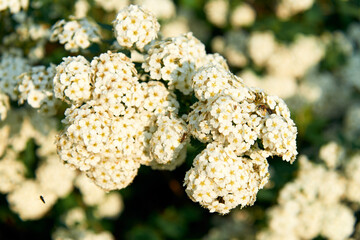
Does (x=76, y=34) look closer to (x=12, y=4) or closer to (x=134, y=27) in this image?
(x=134, y=27)

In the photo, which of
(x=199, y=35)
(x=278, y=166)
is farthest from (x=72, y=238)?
(x=199, y=35)

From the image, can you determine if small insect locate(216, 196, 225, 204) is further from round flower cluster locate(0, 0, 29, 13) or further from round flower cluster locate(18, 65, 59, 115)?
round flower cluster locate(0, 0, 29, 13)

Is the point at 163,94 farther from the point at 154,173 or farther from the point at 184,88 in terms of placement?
the point at 154,173

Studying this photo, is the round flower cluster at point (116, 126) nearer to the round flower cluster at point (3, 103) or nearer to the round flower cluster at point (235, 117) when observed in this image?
the round flower cluster at point (235, 117)

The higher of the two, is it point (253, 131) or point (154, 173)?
point (253, 131)

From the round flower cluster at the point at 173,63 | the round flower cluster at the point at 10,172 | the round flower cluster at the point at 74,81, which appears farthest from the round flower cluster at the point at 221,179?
the round flower cluster at the point at 10,172

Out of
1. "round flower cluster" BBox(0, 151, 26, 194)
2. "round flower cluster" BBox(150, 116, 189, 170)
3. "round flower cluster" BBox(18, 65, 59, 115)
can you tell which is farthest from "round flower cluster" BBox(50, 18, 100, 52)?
"round flower cluster" BBox(0, 151, 26, 194)
